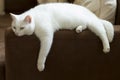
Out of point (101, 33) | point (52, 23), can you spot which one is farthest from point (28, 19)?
point (101, 33)

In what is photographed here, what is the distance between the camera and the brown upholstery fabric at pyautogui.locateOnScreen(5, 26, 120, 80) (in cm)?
166

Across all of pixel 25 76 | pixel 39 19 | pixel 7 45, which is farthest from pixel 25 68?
pixel 39 19

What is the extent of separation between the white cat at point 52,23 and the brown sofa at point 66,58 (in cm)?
4

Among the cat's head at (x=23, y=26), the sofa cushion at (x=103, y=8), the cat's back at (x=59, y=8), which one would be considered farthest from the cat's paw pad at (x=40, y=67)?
the sofa cushion at (x=103, y=8)

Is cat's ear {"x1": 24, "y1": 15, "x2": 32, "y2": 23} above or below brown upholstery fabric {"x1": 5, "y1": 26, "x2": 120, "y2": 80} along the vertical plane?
above

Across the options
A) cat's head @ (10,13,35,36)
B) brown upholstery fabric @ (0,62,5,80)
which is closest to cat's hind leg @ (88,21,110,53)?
cat's head @ (10,13,35,36)

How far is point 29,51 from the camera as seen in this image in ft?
5.51

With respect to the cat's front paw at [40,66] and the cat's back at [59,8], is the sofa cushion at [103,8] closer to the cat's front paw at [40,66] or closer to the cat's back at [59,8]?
the cat's back at [59,8]

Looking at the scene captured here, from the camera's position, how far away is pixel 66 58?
5.67 feet

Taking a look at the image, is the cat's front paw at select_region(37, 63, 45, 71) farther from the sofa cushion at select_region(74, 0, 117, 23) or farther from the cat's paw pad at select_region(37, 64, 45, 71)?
the sofa cushion at select_region(74, 0, 117, 23)

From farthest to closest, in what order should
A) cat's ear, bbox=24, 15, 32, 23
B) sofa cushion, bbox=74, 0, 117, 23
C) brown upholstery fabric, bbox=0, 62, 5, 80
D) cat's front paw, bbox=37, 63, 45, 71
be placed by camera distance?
1. sofa cushion, bbox=74, 0, 117, 23
2. brown upholstery fabric, bbox=0, 62, 5, 80
3. cat's front paw, bbox=37, 63, 45, 71
4. cat's ear, bbox=24, 15, 32, 23

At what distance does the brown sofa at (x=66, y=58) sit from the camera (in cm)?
166

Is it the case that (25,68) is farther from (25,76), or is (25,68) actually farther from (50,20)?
(50,20)

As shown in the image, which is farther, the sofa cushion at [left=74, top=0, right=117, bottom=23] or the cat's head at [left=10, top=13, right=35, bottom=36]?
the sofa cushion at [left=74, top=0, right=117, bottom=23]
